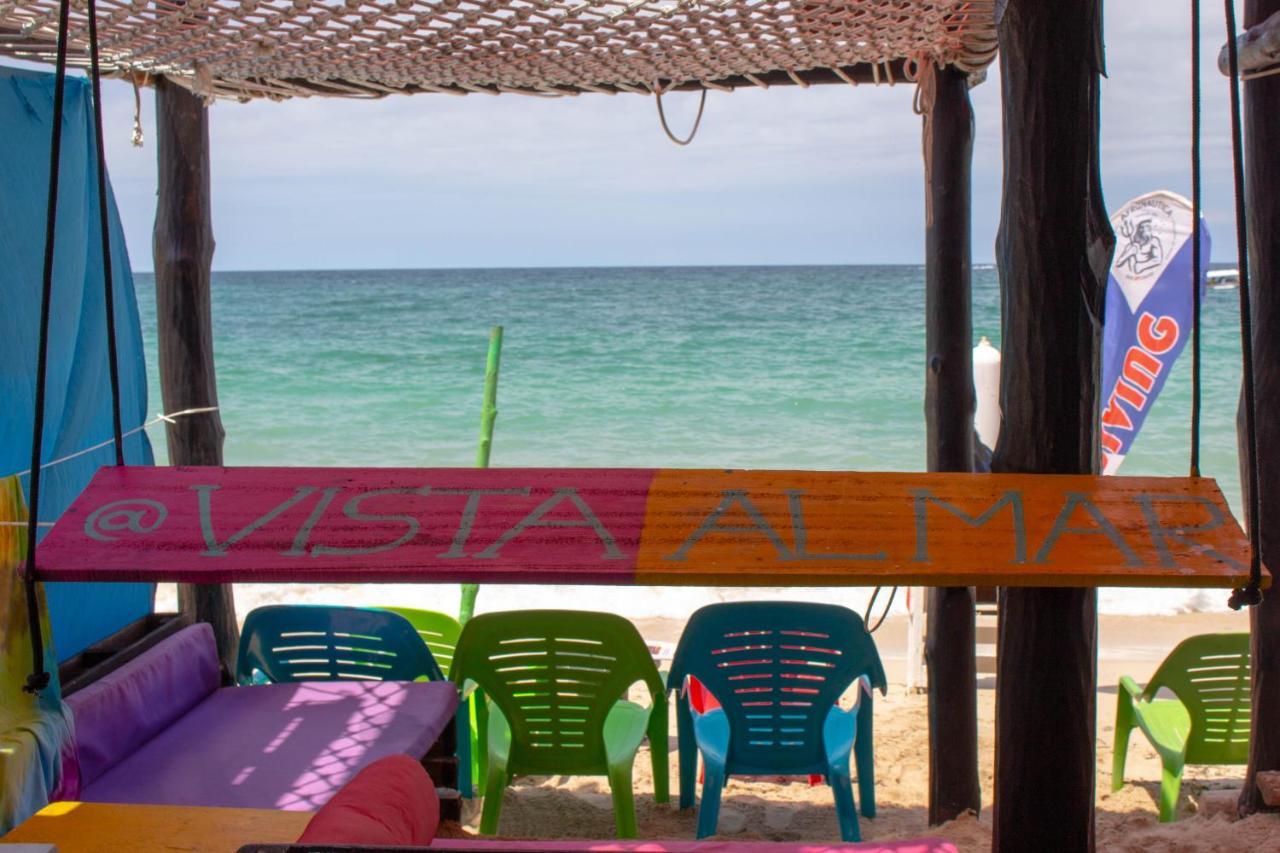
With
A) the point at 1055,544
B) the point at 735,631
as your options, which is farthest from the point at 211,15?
the point at 1055,544

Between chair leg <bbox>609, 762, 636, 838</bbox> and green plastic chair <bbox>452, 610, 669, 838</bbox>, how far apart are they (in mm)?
129

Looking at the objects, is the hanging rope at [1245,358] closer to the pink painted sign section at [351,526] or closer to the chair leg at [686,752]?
the pink painted sign section at [351,526]

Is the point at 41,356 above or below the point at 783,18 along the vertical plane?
below

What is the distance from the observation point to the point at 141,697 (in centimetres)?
320

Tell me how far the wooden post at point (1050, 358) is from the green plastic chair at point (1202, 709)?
1.85 m

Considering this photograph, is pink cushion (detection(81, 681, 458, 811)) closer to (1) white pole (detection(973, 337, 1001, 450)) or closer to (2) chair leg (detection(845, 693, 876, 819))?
(2) chair leg (detection(845, 693, 876, 819))

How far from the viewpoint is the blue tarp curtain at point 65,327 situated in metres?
3.23

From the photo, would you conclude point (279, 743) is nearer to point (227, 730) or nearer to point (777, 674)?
point (227, 730)

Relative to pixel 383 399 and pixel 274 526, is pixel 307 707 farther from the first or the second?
pixel 383 399

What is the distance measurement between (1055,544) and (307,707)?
7.56 ft

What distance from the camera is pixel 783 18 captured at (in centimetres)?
330

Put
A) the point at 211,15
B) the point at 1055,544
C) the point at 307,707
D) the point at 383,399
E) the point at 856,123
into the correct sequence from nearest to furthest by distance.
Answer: the point at 1055,544 → the point at 211,15 → the point at 307,707 → the point at 383,399 → the point at 856,123

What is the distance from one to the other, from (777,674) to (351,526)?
1965mm

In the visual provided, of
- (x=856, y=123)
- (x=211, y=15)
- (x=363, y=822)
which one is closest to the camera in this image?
(x=363, y=822)
